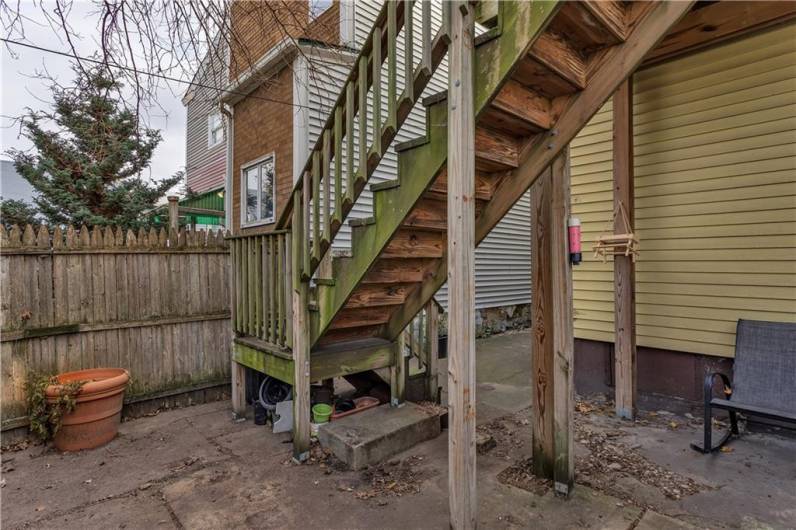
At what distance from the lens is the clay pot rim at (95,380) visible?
315cm

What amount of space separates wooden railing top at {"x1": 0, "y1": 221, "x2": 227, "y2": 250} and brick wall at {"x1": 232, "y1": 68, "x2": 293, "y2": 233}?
143 cm

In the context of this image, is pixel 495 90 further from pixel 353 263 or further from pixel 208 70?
pixel 208 70

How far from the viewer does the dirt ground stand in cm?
227

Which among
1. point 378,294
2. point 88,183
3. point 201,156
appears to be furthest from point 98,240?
point 201,156

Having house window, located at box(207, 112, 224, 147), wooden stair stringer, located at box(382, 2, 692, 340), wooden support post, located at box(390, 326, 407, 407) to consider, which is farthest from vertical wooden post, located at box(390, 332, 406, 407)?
house window, located at box(207, 112, 224, 147)

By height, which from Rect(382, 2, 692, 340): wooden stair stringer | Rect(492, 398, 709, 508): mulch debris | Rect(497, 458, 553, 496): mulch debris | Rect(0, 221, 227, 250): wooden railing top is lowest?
Rect(492, 398, 709, 508): mulch debris

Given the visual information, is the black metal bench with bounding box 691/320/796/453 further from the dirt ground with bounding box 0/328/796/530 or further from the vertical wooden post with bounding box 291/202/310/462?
Answer: the vertical wooden post with bounding box 291/202/310/462

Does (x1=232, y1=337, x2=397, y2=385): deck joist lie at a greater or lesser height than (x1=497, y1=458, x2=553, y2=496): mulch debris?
greater

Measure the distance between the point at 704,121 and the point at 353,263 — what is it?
135 inches

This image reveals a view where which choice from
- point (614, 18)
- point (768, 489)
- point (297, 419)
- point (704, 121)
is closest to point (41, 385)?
point (297, 419)

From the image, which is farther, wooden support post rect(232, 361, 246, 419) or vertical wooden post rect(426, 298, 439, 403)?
vertical wooden post rect(426, 298, 439, 403)

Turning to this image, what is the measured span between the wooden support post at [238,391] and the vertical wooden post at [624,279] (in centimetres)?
344

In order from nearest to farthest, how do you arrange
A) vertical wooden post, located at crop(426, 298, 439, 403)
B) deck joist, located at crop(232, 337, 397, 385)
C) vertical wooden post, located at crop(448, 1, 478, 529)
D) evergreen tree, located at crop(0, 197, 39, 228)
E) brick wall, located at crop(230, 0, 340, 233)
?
vertical wooden post, located at crop(448, 1, 478, 529) → deck joist, located at crop(232, 337, 397, 385) → vertical wooden post, located at crop(426, 298, 439, 403) → brick wall, located at crop(230, 0, 340, 233) → evergreen tree, located at crop(0, 197, 39, 228)

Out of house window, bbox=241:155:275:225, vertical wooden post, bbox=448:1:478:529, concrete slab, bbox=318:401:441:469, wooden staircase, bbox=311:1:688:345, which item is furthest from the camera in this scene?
house window, bbox=241:155:275:225
